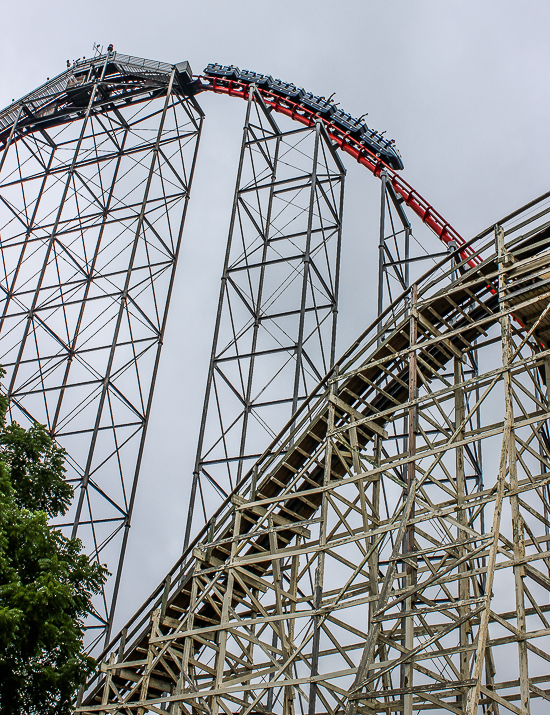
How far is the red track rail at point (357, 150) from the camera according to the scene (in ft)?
80.9

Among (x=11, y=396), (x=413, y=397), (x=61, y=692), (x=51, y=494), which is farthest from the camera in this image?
(x=11, y=396)

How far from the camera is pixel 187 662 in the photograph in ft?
40.3

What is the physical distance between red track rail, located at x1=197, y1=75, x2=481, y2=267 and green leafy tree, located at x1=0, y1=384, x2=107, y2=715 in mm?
14300

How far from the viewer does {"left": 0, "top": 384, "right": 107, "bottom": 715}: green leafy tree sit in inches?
486

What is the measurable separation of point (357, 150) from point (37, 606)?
1791 cm

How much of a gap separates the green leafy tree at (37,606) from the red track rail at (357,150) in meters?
14.3

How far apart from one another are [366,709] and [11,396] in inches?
546

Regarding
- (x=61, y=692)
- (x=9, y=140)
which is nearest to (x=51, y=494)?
(x=61, y=692)

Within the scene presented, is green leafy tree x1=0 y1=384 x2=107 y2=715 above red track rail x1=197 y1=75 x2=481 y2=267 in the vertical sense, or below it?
below

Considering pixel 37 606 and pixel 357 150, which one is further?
pixel 357 150

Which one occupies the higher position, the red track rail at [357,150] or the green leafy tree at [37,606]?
the red track rail at [357,150]

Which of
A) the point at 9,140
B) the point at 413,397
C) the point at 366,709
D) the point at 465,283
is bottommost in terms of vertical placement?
the point at 366,709

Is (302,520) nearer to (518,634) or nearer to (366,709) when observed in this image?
(366,709)

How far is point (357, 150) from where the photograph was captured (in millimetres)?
25391
